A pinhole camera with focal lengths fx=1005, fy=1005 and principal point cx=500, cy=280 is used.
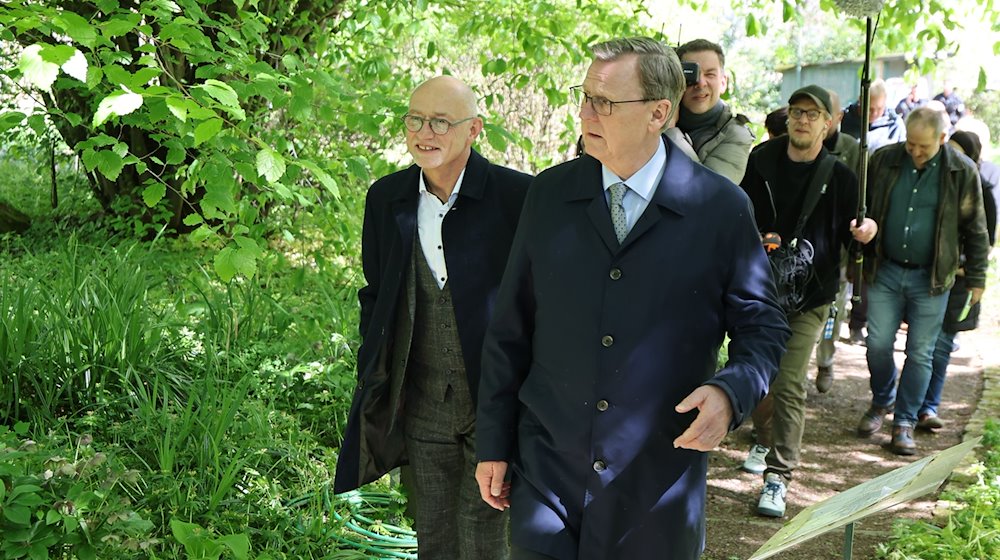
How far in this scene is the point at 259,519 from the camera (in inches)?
182

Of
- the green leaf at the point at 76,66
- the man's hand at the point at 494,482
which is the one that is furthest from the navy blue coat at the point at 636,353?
the green leaf at the point at 76,66

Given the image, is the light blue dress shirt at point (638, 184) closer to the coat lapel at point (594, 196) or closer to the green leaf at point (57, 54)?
the coat lapel at point (594, 196)

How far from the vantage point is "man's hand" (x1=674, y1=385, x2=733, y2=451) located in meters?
2.55

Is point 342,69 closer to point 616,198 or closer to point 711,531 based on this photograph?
point 711,531

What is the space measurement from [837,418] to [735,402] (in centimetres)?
570

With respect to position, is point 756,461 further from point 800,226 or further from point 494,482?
point 494,482

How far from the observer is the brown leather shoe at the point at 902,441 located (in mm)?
6898

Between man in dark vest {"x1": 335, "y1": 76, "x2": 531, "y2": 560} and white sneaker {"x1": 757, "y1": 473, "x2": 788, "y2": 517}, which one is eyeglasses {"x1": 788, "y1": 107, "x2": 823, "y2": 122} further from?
man in dark vest {"x1": 335, "y1": 76, "x2": 531, "y2": 560}

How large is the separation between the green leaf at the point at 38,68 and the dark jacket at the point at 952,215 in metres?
5.24

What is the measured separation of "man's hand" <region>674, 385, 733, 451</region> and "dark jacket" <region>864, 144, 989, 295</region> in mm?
4620

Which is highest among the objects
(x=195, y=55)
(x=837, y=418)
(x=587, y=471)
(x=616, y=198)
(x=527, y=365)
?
(x=195, y=55)

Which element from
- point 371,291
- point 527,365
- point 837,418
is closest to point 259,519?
point 371,291

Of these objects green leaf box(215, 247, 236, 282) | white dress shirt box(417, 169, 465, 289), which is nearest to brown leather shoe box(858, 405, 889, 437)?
white dress shirt box(417, 169, 465, 289)

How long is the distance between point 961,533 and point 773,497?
1001mm
